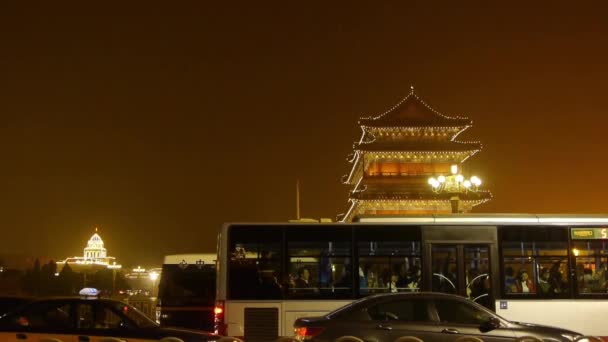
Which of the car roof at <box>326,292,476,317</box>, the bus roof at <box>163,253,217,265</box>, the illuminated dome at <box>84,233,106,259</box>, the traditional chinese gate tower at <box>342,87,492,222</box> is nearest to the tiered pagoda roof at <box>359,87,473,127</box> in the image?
the traditional chinese gate tower at <box>342,87,492,222</box>

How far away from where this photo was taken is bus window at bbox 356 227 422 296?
12719mm

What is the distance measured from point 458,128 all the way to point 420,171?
3.53m

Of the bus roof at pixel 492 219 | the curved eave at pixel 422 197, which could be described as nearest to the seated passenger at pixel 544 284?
the bus roof at pixel 492 219

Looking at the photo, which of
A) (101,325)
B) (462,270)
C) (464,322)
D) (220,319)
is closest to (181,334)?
(101,325)

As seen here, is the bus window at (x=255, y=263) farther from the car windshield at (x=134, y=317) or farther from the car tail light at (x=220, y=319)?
the car windshield at (x=134, y=317)

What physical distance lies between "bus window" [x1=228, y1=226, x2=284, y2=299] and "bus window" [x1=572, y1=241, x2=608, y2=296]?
202 inches

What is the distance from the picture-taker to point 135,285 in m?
94.1

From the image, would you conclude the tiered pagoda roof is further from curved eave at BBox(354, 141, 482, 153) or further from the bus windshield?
the bus windshield

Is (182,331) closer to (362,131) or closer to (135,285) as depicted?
(362,131)

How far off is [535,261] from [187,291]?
9357mm

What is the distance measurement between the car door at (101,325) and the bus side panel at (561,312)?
6233 millimetres

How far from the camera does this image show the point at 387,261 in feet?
42.1

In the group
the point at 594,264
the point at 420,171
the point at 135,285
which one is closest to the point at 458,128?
the point at 420,171

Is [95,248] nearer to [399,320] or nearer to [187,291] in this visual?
[187,291]
